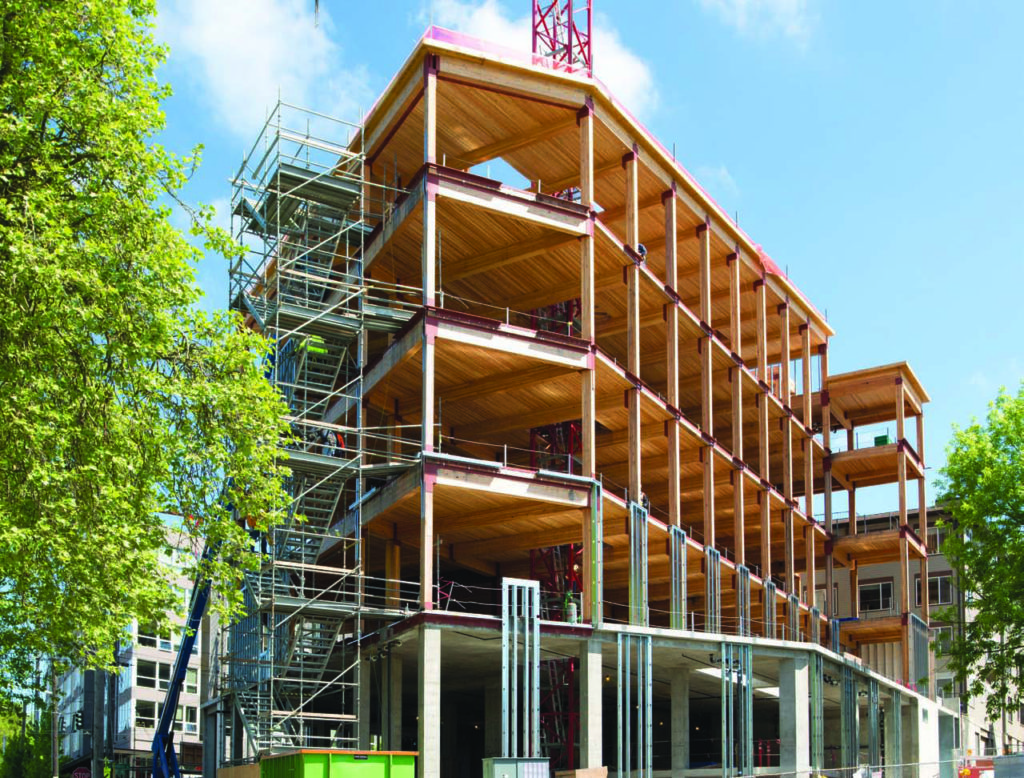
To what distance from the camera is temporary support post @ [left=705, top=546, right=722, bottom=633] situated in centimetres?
5284

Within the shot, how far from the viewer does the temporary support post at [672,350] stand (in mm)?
51250

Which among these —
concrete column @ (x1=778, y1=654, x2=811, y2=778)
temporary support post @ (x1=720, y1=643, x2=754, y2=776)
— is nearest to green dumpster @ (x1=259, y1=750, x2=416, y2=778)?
temporary support post @ (x1=720, y1=643, x2=754, y2=776)

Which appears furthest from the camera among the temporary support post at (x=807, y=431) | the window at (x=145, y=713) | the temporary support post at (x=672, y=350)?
the window at (x=145, y=713)

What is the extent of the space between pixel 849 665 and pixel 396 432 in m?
24.4

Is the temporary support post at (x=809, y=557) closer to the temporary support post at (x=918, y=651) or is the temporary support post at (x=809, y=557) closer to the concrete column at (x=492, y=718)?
the temporary support post at (x=918, y=651)

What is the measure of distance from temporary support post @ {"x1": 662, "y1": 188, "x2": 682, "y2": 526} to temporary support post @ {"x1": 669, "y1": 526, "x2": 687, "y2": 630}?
0.59m

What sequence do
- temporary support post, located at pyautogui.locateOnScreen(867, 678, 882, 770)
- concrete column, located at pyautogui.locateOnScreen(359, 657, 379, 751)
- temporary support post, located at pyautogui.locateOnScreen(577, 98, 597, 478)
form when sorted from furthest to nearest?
1. temporary support post, located at pyautogui.locateOnScreen(867, 678, 882, 770)
2. temporary support post, located at pyautogui.locateOnScreen(577, 98, 597, 478)
3. concrete column, located at pyautogui.locateOnScreen(359, 657, 379, 751)

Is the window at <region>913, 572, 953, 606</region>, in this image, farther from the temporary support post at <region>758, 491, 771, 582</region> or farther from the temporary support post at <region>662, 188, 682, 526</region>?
the temporary support post at <region>662, 188, 682, 526</region>

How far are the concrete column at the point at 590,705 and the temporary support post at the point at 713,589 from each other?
10463mm

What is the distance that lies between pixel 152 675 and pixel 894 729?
173ft

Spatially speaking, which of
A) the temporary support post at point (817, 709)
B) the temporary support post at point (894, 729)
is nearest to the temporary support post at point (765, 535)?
the temporary support post at point (817, 709)

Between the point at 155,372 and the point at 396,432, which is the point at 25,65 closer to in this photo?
the point at 155,372

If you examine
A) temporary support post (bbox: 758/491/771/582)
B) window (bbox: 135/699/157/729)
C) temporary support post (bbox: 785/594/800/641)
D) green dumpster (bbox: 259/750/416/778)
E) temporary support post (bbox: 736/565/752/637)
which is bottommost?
window (bbox: 135/699/157/729)

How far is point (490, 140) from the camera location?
49.5 metres
